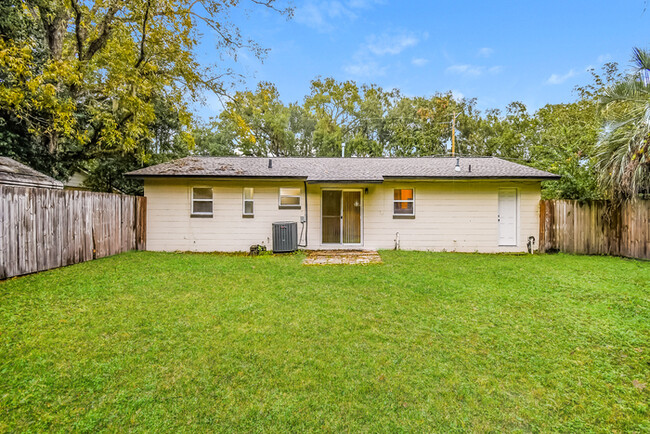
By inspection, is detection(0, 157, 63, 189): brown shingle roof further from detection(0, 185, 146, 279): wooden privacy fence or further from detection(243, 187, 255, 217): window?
detection(243, 187, 255, 217): window

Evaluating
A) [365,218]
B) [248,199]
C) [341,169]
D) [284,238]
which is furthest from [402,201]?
[248,199]

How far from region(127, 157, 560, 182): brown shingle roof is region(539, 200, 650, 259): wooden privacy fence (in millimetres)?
1306

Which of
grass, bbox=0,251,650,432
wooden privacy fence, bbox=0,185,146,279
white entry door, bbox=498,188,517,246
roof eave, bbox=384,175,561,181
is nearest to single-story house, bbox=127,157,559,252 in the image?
white entry door, bbox=498,188,517,246

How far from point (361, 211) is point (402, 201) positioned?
147 centimetres

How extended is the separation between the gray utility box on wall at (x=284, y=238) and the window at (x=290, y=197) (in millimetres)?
927

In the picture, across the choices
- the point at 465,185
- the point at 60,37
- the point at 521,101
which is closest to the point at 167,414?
the point at 465,185

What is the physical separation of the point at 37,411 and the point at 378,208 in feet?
28.2

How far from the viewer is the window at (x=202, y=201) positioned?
30.8 ft

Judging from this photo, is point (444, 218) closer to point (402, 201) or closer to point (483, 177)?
point (402, 201)

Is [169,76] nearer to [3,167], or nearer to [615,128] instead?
[3,167]

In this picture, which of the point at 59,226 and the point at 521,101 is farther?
the point at 521,101

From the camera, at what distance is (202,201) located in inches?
371

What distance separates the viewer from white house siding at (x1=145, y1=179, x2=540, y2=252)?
9.22m

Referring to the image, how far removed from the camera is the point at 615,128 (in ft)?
23.7
